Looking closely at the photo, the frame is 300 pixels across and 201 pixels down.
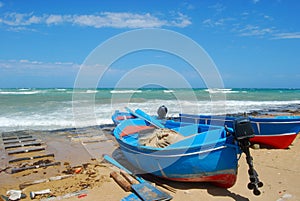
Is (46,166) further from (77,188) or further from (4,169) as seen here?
(77,188)

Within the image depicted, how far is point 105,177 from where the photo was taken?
21.7 feet

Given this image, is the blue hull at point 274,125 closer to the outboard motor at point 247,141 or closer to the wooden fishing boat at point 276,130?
the wooden fishing boat at point 276,130

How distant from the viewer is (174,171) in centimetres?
576

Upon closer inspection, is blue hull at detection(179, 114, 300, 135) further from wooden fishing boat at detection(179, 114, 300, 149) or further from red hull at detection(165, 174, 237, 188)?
red hull at detection(165, 174, 237, 188)

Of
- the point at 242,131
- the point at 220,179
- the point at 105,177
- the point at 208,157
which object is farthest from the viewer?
the point at 105,177

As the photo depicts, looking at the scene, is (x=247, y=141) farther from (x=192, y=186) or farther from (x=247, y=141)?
(x=192, y=186)

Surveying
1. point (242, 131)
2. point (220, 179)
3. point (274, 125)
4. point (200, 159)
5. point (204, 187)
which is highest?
point (242, 131)

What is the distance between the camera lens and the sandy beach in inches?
218

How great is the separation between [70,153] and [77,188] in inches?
144

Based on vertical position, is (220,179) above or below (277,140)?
below

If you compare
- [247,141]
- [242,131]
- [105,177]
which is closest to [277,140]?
[247,141]

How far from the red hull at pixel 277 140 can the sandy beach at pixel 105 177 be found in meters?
0.22

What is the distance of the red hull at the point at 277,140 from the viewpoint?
870 cm

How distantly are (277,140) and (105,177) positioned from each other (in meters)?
5.99
